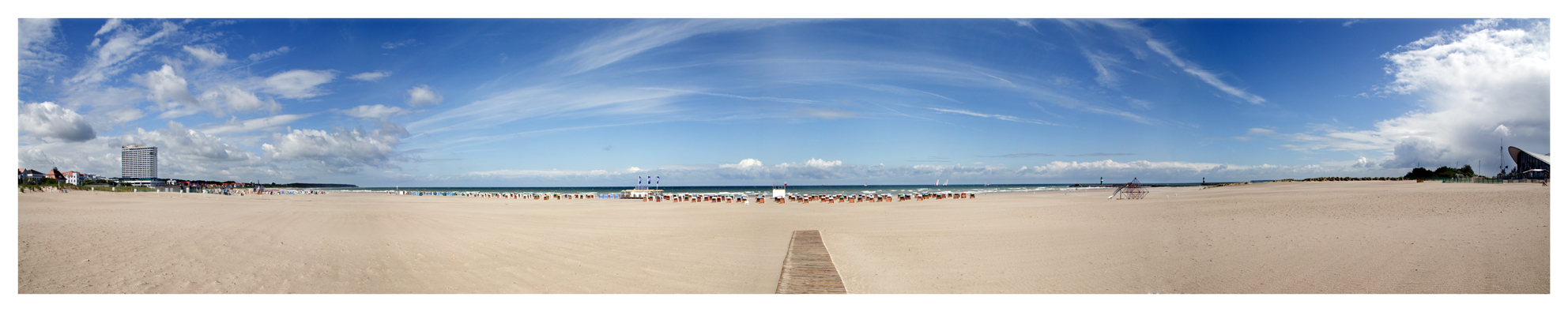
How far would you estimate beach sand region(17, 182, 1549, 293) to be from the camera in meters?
7.74

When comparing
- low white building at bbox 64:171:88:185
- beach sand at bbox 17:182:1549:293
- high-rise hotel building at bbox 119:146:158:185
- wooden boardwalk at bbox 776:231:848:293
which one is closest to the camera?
wooden boardwalk at bbox 776:231:848:293

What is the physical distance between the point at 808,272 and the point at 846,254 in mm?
2002

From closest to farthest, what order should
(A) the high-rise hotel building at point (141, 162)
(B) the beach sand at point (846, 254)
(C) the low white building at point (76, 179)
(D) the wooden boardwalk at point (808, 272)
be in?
(D) the wooden boardwalk at point (808, 272) → (B) the beach sand at point (846, 254) → (A) the high-rise hotel building at point (141, 162) → (C) the low white building at point (76, 179)

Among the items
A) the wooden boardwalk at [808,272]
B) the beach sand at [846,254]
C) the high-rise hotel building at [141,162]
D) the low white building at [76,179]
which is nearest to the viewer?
the wooden boardwalk at [808,272]

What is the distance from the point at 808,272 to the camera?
8148 millimetres

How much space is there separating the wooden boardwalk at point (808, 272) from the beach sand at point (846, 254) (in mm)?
257

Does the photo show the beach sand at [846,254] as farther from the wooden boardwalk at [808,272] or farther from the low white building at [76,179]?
the low white building at [76,179]

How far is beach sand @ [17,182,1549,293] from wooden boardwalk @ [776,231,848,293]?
257 millimetres

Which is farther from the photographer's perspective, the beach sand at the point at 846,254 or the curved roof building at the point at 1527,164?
the curved roof building at the point at 1527,164

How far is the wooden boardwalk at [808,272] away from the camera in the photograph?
23.4ft

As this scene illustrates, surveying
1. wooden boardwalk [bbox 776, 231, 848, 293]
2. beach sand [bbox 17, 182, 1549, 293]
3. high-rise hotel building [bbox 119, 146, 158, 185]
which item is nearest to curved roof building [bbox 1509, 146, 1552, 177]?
beach sand [bbox 17, 182, 1549, 293]

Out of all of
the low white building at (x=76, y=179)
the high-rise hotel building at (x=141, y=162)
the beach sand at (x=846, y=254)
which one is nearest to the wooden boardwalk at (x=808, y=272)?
the beach sand at (x=846, y=254)

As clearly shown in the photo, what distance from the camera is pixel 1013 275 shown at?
26.3 ft

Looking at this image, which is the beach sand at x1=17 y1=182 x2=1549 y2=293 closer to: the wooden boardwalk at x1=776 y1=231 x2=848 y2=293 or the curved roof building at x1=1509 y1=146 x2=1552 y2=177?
the wooden boardwalk at x1=776 y1=231 x2=848 y2=293
